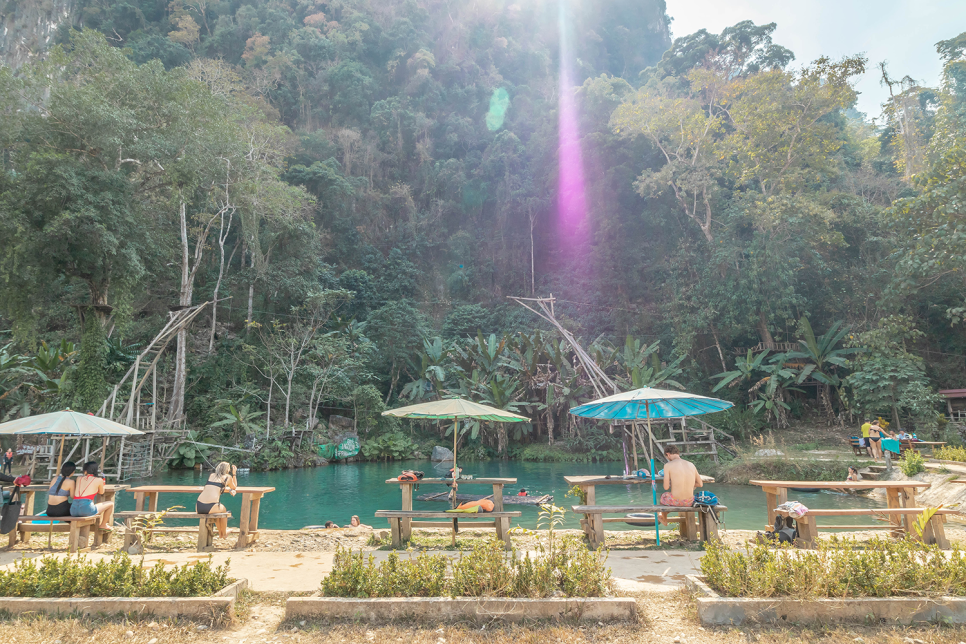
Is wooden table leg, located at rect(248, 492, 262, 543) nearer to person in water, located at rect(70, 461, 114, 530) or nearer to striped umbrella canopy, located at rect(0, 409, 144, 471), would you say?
person in water, located at rect(70, 461, 114, 530)

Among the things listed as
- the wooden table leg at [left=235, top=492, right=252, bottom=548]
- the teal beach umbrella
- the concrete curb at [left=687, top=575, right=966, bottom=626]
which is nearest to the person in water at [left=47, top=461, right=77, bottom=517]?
the wooden table leg at [left=235, top=492, right=252, bottom=548]

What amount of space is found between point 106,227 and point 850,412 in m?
25.1

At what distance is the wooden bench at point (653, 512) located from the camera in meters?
5.61

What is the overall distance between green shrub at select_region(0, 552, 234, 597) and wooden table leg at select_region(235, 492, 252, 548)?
95.3 inches

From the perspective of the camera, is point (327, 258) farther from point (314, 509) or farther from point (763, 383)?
point (763, 383)

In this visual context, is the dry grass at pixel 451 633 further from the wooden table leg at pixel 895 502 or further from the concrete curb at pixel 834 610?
the wooden table leg at pixel 895 502

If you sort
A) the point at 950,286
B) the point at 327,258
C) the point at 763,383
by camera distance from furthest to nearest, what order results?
1. the point at 327,258
2. the point at 763,383
3. the point at 950,286

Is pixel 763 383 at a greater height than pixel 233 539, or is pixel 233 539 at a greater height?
pixel 763 383

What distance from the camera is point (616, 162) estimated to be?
2803 cm

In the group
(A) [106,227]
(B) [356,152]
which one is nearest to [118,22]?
(B) [356,152]

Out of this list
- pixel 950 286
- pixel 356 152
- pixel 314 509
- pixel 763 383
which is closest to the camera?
pixel 314 509

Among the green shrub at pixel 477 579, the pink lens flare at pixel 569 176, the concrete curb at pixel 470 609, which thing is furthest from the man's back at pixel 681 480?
the pink lens flare at pixel 569 176

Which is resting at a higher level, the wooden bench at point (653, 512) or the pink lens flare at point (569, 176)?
the pink lens flare at point (569, 176)

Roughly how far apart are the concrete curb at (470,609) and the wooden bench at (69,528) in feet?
12.6
